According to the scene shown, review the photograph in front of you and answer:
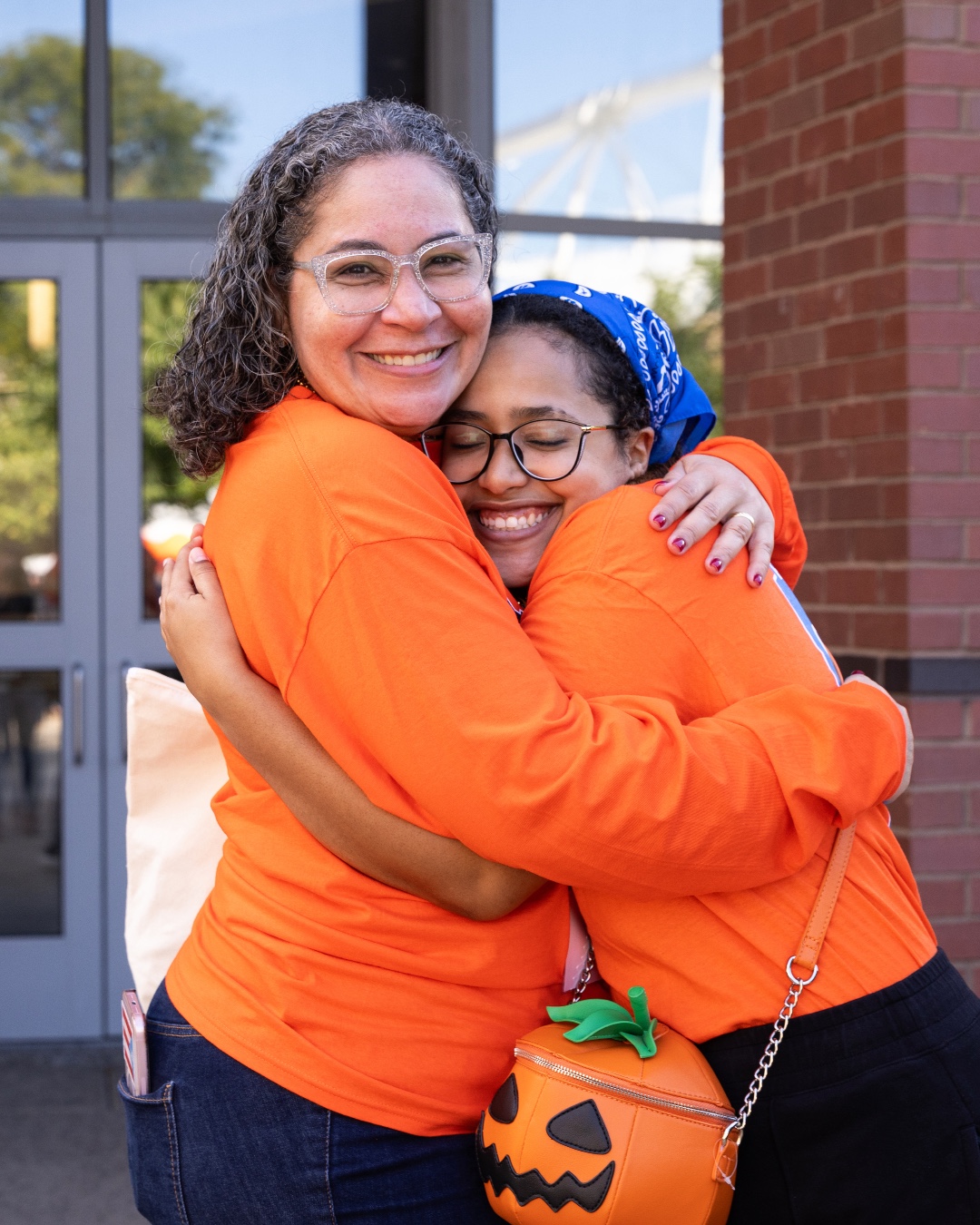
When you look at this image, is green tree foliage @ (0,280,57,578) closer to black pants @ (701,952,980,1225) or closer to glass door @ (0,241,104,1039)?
glass door @ (0,241,104,1039)

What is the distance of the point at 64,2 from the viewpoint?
5438mm

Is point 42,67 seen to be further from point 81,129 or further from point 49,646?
point 49,646

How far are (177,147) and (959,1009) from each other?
494 centimetres

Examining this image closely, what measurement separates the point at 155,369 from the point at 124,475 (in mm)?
439

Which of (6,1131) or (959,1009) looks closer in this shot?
(959,1009)

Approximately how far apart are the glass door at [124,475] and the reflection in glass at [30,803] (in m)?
0.24

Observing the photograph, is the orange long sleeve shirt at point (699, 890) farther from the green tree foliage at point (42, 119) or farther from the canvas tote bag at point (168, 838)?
the green tree foliage at point (42, 119)

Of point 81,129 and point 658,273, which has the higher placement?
point 81,129

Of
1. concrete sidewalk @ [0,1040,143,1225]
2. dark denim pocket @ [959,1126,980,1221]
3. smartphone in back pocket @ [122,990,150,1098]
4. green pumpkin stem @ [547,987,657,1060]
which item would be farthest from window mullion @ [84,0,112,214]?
dark denim pocket @ [959,1126,980,1221]

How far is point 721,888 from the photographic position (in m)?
1.47

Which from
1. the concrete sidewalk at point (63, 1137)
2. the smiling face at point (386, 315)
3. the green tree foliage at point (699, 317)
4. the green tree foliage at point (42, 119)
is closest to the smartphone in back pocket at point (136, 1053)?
the smiling face at point (386, 315)

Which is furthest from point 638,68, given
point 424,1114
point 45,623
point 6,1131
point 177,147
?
point 424,1114

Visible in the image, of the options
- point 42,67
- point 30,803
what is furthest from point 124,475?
point 42,67

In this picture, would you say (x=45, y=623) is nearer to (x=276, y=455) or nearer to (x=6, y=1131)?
(x=6, y=1131)
